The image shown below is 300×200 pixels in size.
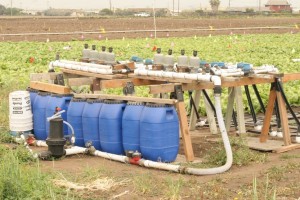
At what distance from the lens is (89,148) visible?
27.4ft

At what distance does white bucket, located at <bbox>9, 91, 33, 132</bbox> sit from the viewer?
30.2 feet

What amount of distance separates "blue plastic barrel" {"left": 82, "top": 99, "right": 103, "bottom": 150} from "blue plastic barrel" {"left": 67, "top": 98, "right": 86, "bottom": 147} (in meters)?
0.10

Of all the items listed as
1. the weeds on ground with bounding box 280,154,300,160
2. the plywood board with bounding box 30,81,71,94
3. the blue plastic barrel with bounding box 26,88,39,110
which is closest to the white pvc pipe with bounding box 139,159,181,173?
the weeds on ground with bounding box 280,154,300,160

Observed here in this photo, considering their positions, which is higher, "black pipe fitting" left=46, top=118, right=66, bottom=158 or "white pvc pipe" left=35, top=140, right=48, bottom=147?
"black pipe fitting" left=46, top=118, right=66, bottom=158

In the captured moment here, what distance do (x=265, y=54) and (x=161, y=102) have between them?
18.5 m

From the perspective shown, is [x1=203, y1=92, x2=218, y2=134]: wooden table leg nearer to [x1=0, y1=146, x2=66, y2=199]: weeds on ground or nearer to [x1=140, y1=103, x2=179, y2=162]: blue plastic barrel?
[x1=140, y1=103, x2=179, y2=162]: blue plastic barrel

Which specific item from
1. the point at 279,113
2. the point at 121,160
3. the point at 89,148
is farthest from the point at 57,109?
the point at 279,113

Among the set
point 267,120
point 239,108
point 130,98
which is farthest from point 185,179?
point 239,108

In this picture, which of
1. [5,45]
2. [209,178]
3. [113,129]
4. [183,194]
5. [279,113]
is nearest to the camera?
[183,194]

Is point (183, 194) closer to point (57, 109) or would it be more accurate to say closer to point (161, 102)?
point (161, 102)

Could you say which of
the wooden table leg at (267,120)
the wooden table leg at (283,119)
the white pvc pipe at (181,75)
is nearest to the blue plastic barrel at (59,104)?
the white pvc pipe at (181,75)

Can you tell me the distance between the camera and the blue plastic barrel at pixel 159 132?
7.64m

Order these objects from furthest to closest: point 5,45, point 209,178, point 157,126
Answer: point 5,45
point 157,126
point 209,178

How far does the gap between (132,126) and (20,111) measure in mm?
2106
